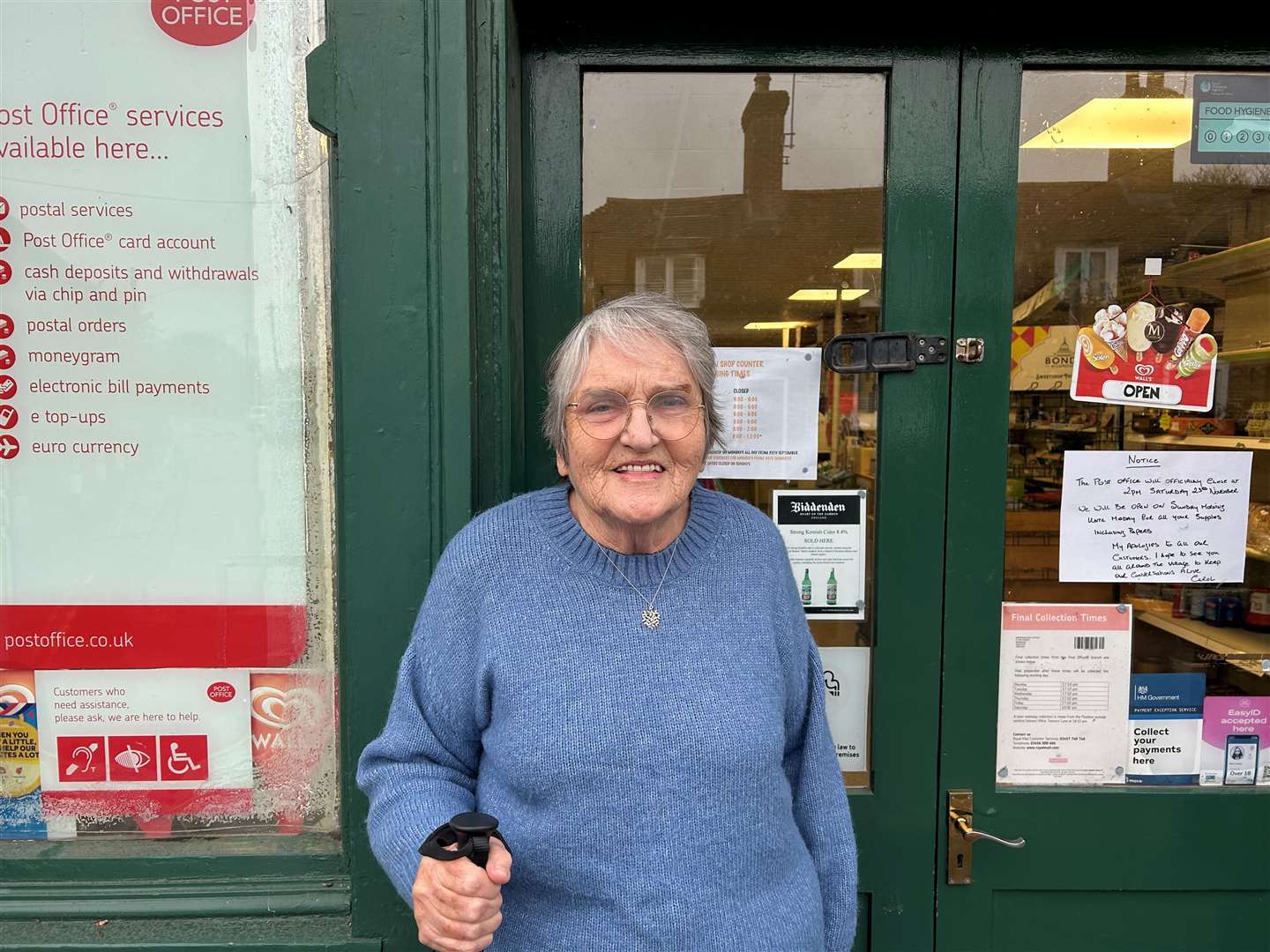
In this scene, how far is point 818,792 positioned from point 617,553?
563 mm

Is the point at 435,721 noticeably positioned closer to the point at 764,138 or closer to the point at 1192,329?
the point at 764,138

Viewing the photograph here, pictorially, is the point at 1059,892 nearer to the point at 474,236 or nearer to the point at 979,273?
the point at 979,273

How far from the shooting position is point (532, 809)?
1.40 metres

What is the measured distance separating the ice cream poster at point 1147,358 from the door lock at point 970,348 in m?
0.24

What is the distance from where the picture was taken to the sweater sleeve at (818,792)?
1558 millimetres

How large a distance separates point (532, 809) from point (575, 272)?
1192mm

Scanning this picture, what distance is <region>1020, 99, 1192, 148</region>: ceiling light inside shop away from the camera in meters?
2.03

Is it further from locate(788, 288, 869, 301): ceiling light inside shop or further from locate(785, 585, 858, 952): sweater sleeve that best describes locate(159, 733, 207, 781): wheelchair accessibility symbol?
locate(788, 288, 869, 301): ceiling light inside shop

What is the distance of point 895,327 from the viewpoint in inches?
80.3

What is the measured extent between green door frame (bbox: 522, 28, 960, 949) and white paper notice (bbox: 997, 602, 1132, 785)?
0.19 metres

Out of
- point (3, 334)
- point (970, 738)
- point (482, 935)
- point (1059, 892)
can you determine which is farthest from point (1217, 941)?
point (3, 334)

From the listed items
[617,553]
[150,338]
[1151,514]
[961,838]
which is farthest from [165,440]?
[1151,514]

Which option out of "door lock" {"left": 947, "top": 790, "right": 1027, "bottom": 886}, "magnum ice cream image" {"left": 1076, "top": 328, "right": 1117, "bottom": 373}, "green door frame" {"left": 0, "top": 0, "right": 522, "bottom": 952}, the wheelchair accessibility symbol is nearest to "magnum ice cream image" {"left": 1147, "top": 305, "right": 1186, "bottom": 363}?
"magnum ice cream image" {"left": 1076, "top": 328, "right": 1117, "bottom": 373}

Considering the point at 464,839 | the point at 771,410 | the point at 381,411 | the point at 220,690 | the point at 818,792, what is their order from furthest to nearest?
the point at 771,410, the point at 220,690, the point at 381,411, the point at 818,792, the point at 464,839
